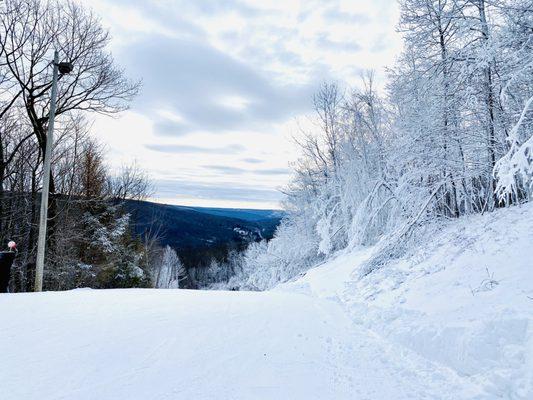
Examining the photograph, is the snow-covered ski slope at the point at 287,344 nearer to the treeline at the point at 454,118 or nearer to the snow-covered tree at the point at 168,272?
the treeline at the point at 454,118

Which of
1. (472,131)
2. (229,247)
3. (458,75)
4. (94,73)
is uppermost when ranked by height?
(94,73)

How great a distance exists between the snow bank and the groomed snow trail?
0.97ft


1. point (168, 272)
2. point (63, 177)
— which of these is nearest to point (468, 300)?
point (63, 177)

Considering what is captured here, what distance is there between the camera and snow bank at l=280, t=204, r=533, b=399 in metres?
3.34

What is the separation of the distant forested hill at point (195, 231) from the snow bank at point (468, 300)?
24155 millimetres

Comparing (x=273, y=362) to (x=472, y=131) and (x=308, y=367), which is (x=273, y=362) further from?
(x=472, y=131)

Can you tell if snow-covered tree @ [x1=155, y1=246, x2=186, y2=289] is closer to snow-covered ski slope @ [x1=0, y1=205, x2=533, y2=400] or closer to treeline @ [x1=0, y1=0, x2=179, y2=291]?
treeline @ [x1=0, y1=0, x2=179, y2=291]

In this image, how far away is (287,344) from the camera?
4.21 metres

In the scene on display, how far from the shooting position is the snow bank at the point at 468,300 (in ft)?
11.0

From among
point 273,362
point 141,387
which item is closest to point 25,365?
point 141,387

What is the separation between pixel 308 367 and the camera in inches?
138

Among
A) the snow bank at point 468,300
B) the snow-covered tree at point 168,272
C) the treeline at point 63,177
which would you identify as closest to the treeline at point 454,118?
the snow bank at point 468,300

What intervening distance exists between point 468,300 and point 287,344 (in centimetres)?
265

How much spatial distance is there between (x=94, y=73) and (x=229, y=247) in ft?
272
